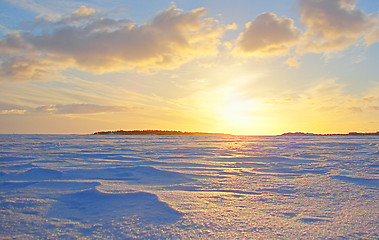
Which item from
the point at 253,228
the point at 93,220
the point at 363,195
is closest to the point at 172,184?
the point at 93,220

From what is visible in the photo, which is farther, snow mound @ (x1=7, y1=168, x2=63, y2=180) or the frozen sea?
snow mound @ (x1=7, y1=168, x2=63, y2=180)

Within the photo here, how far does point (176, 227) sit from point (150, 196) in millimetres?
1748

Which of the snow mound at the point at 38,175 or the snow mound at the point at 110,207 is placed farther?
the snow mound at the point at 38,175

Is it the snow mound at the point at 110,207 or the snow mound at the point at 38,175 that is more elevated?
the snow mound at the point at 110,207

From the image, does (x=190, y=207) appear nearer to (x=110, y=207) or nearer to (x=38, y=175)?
(x=110, y=207)

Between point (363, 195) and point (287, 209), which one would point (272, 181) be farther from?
point (287, 209)

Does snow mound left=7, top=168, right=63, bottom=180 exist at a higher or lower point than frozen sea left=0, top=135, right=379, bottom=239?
lower

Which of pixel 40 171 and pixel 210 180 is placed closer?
pixel 210 180

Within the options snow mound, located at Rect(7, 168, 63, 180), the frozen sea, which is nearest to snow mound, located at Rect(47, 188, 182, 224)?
the frozen sea

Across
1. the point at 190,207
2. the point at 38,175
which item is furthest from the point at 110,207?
the point at 38,175

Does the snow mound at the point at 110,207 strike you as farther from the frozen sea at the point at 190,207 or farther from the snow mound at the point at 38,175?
the snow mound at the point at 38,175

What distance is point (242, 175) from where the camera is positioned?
317 inches

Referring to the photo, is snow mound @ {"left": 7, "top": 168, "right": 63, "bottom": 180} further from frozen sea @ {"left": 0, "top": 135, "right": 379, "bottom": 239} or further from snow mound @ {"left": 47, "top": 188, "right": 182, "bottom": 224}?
snow mound @ {"left": 47, "top": 188, "right": 182, "bottom": 224}

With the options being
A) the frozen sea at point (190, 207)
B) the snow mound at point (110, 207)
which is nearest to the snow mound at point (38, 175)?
the frozen sea at point (190, 207)
